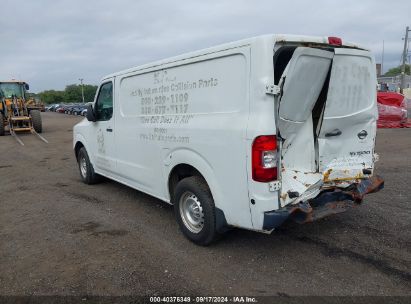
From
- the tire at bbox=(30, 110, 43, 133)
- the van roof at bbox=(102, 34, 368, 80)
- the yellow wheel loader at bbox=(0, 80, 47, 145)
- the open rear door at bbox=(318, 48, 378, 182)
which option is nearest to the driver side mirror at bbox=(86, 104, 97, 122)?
the van roof at bbox=(102, 34, 368, 80)

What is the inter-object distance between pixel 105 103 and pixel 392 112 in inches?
593

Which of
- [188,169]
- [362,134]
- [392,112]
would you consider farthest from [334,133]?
[392,112]

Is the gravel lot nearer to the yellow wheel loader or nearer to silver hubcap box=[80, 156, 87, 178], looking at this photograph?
silver hubcap box=[80, 156, 87, 178]

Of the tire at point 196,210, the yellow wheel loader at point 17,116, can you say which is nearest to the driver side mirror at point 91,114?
the tire at point 196,210

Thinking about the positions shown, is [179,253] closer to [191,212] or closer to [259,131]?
[191,212]

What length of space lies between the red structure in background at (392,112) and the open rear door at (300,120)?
582 inches

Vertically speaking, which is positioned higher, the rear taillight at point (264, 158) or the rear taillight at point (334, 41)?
the rear taillight at point (334, 41)

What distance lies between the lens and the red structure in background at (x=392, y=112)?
17156mm

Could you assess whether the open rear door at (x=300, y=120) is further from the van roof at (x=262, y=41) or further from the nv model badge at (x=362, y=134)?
the nv model badge at (x=362, y=134)

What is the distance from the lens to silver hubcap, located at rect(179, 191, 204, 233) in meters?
4.29

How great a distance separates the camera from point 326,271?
367cm

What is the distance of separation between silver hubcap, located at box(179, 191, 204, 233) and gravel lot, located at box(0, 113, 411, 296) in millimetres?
211

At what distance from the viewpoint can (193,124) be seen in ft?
13.6

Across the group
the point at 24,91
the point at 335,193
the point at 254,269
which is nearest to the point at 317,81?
the point at 335,193
